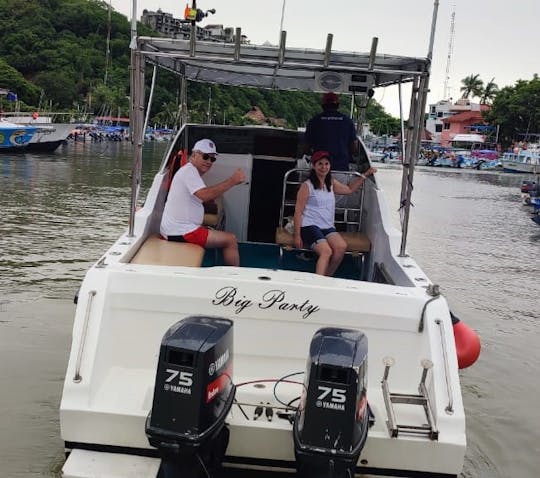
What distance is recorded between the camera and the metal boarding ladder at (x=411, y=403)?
3035mm

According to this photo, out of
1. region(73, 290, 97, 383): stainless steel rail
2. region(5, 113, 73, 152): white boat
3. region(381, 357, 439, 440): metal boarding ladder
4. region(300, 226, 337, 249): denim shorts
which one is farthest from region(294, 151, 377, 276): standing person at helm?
region(5, 113, 73, 152): white boat

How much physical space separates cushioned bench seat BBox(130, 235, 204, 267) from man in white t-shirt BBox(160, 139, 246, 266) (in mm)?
91

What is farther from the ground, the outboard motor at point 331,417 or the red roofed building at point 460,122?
the red roofed building at point 460,122

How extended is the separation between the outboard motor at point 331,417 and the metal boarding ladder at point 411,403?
337 mm

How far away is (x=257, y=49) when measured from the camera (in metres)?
4.49

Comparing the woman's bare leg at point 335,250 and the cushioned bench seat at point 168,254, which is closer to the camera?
the cushioned bench seat at point 168,254

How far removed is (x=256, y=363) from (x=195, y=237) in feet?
5.63

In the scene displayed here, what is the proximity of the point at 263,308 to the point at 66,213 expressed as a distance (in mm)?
12156

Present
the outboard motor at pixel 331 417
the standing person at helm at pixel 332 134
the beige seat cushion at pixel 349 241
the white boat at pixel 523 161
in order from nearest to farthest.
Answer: the outboard motor at pixel 331 417 → the beige seat cushion at pixel 349 241 → the standing person at helm at pixel 332 134 → the white boat at pixel 523 161

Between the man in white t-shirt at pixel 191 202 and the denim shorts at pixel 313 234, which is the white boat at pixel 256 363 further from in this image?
the denim shorts at pixel 313 234

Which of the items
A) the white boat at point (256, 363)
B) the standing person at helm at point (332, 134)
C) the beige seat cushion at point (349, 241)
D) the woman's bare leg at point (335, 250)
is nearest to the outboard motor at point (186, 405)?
the white boat at point (256, 363)

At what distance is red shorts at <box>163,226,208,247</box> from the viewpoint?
5.05m

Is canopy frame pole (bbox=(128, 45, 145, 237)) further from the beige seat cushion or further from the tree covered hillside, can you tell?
the tree covered hillside

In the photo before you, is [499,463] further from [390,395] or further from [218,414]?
[218,414]
